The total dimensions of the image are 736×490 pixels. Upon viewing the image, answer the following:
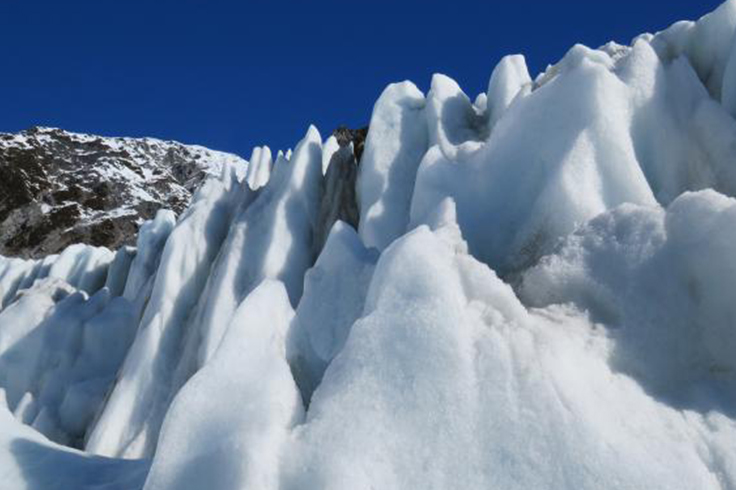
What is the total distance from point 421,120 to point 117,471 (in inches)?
271

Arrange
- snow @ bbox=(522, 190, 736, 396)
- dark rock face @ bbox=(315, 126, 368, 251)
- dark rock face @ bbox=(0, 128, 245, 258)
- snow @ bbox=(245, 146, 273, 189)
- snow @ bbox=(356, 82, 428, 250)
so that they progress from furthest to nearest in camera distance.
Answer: dark rock face @ bbox=(0, 128, 245, 258) → snow @ bbox=(245, 146, 273, 189) → dark rock face @ bbox=(315, 126, 368, 251) → snow @ bbox=(356, 82, 428, 250) → snow @ bbox=(522, 190, 736, 396)

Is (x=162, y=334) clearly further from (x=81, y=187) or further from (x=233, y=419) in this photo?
(x=81, y=187)

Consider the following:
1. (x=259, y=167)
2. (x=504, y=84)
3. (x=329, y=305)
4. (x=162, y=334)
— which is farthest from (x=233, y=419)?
(x=259, y=167)

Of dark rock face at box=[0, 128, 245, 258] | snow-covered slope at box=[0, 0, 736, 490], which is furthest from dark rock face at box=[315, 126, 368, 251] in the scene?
dark rock face at box=[0, 128, 245, 258]

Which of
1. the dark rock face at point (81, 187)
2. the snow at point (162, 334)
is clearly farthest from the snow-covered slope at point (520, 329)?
the dark rock face at point (81, 187)

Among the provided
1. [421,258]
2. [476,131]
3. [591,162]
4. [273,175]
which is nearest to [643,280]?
[421,258]

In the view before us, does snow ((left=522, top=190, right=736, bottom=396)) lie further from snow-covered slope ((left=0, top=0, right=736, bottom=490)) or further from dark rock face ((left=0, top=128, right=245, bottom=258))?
dark rock face ((left=0, top=128, right=245, bottom=258))

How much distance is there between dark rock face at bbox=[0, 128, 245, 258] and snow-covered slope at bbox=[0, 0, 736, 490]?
42386mm

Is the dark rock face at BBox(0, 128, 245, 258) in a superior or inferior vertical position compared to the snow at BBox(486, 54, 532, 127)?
superior

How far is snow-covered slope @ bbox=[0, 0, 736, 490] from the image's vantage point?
3990 millimetres

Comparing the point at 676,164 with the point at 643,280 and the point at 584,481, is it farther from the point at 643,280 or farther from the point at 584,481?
the point at 584,481

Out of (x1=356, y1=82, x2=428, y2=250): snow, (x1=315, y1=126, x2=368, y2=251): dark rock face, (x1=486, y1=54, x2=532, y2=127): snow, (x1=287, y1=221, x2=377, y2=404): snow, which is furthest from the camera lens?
(x1=315, y1=126, x2=368, y2=251): dark rock face

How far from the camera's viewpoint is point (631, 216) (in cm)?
519

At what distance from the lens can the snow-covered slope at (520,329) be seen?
13.1ft
